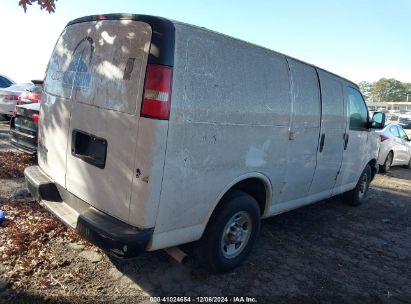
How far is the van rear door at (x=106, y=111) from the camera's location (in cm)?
282

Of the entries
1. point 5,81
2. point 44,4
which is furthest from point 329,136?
point 5,81

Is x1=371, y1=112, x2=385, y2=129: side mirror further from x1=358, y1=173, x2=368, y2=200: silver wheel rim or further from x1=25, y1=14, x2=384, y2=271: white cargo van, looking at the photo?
x1=25, y1=14, x2=384, y2=271: white cargo van

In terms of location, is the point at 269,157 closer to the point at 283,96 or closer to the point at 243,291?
the point at 283,96

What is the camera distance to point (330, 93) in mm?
5074

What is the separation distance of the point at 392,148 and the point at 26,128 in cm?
1026

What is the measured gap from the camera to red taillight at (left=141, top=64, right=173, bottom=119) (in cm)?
270

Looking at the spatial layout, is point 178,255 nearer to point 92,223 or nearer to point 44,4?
point 92,223

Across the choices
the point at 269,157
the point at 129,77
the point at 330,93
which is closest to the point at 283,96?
the point at 269,157

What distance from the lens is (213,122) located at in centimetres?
312

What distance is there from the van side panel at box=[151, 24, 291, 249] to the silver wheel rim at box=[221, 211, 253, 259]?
0.44 metres

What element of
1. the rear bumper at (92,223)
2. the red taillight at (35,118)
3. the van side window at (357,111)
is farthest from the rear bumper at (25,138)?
the van side window at (357,111)

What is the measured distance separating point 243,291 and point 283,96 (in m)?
2.03

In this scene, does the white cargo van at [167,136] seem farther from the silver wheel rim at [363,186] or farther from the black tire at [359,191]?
the silver wheel rim at [363,186]

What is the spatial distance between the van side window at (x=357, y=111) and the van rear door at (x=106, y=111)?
13.0ft
